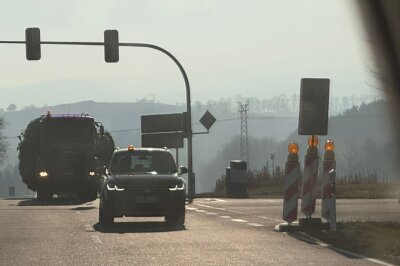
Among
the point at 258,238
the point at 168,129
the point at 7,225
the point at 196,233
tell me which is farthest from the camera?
the point at 168,129

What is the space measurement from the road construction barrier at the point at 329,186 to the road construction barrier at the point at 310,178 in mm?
569

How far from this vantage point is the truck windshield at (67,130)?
36531 millimetres

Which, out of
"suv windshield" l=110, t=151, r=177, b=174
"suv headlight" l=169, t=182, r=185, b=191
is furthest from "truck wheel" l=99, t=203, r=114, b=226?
"suv headlight" l=169, t=182, r=185, b=191

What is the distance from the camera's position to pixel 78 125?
37094 mm

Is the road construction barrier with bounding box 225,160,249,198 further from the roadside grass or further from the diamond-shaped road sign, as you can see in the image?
the roadside grass

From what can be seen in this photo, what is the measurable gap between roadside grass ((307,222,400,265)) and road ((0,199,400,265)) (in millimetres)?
324

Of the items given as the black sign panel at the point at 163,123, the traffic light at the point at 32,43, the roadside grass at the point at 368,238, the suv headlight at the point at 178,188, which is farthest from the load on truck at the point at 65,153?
the roadside grass at the point at 368,238

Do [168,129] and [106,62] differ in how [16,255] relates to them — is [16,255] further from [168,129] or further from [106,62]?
[168,129]

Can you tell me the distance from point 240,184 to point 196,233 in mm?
18986

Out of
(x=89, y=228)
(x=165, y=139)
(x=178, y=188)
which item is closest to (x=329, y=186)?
(x=178, y=188)

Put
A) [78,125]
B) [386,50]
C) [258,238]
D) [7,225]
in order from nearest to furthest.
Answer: [258,238] → [7,225] → [386,50] → [78,125]

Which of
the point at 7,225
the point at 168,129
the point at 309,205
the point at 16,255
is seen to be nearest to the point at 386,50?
the point at 309,205

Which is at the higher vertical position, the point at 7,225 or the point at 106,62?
the point at 106,62

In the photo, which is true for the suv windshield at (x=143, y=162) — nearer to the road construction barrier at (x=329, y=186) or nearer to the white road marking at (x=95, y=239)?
the white road marking at (x=95, y=239)
